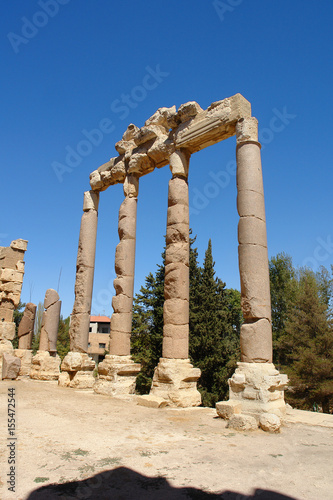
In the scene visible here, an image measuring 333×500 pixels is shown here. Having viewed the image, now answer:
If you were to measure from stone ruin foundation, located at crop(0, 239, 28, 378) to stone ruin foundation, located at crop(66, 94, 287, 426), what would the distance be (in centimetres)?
586

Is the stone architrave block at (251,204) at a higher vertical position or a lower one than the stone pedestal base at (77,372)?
higher

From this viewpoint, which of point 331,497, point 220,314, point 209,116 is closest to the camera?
point 331,497

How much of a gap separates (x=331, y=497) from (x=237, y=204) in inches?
246

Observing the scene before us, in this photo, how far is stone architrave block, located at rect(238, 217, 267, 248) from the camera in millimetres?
8078

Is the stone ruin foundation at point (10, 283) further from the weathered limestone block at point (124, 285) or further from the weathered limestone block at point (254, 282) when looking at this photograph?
the weathered limestone block at point (254, 282)

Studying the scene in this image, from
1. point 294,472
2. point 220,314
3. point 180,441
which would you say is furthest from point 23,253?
point 294,472

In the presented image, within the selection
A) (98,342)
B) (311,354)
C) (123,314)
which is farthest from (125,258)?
(98,342)

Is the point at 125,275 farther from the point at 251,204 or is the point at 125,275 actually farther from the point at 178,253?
the point at 251,204

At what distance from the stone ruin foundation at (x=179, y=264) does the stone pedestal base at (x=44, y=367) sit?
1.98 m

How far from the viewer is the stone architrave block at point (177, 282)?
380 inches

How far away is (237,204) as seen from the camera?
862cm

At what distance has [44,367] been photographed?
46.1 ft

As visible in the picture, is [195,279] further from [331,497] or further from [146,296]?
[331,497]

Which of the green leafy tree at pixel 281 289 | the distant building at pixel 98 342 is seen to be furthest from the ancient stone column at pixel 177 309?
the distant building at pixel 98 342
